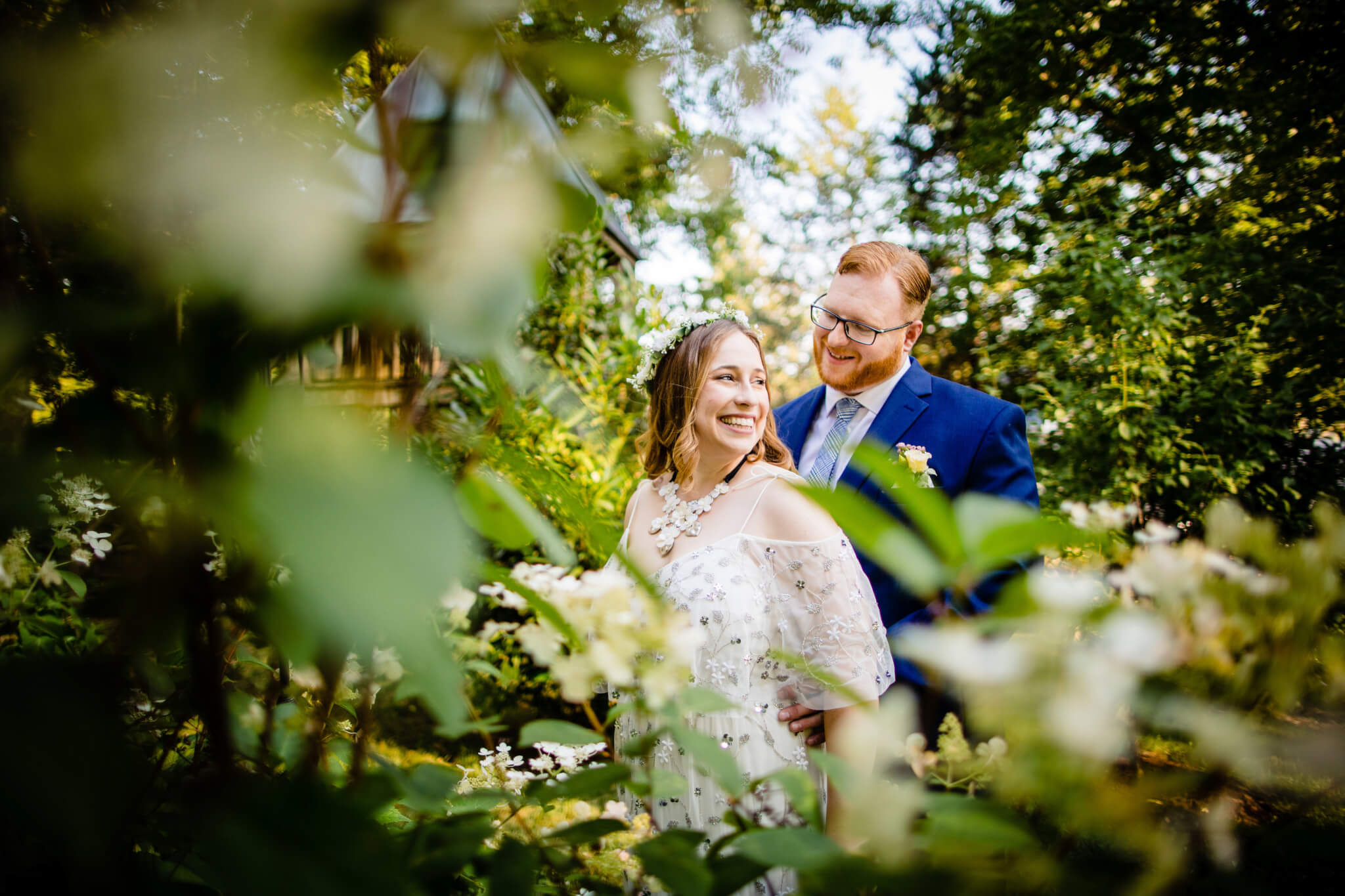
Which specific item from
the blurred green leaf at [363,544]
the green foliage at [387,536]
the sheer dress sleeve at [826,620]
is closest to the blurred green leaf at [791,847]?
the green foliage at [387,536]

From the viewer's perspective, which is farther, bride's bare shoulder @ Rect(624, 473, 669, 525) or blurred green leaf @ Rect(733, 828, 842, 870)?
bride's bare shoulder @ Rect(624, 473, 669, 525)

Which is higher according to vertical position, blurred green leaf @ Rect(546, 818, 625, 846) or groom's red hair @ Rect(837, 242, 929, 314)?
groom's red hair @ Rect(837, 242, 929, 314)

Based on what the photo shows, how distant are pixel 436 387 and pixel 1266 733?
0.65 metres

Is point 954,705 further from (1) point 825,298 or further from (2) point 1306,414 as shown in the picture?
(2) point 1306,414

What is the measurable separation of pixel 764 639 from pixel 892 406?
1.38m

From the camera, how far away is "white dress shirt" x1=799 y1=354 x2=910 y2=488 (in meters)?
3.13

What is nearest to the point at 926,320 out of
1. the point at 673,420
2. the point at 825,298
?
the point at 825,298

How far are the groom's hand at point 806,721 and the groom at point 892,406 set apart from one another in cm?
64

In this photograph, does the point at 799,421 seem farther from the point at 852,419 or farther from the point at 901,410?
the point at 901,410

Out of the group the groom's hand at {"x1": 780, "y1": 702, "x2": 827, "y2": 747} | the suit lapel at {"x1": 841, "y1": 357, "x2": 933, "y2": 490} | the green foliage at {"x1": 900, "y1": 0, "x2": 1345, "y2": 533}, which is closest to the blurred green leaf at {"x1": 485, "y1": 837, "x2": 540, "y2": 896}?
the groom's hand at {"x1": 780, "y1": 702, "x2": 827, "y2": 747}

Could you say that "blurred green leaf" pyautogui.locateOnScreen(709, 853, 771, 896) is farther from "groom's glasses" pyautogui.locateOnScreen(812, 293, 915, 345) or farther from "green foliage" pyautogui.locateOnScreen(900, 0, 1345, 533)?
"green foliage" pyautogui.locateOnScreen(900, 0, 1345, 533)

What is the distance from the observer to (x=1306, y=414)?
5.94 meters

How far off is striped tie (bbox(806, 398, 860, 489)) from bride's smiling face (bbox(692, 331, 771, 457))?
2.17 ft

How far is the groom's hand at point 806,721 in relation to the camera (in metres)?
2.14
